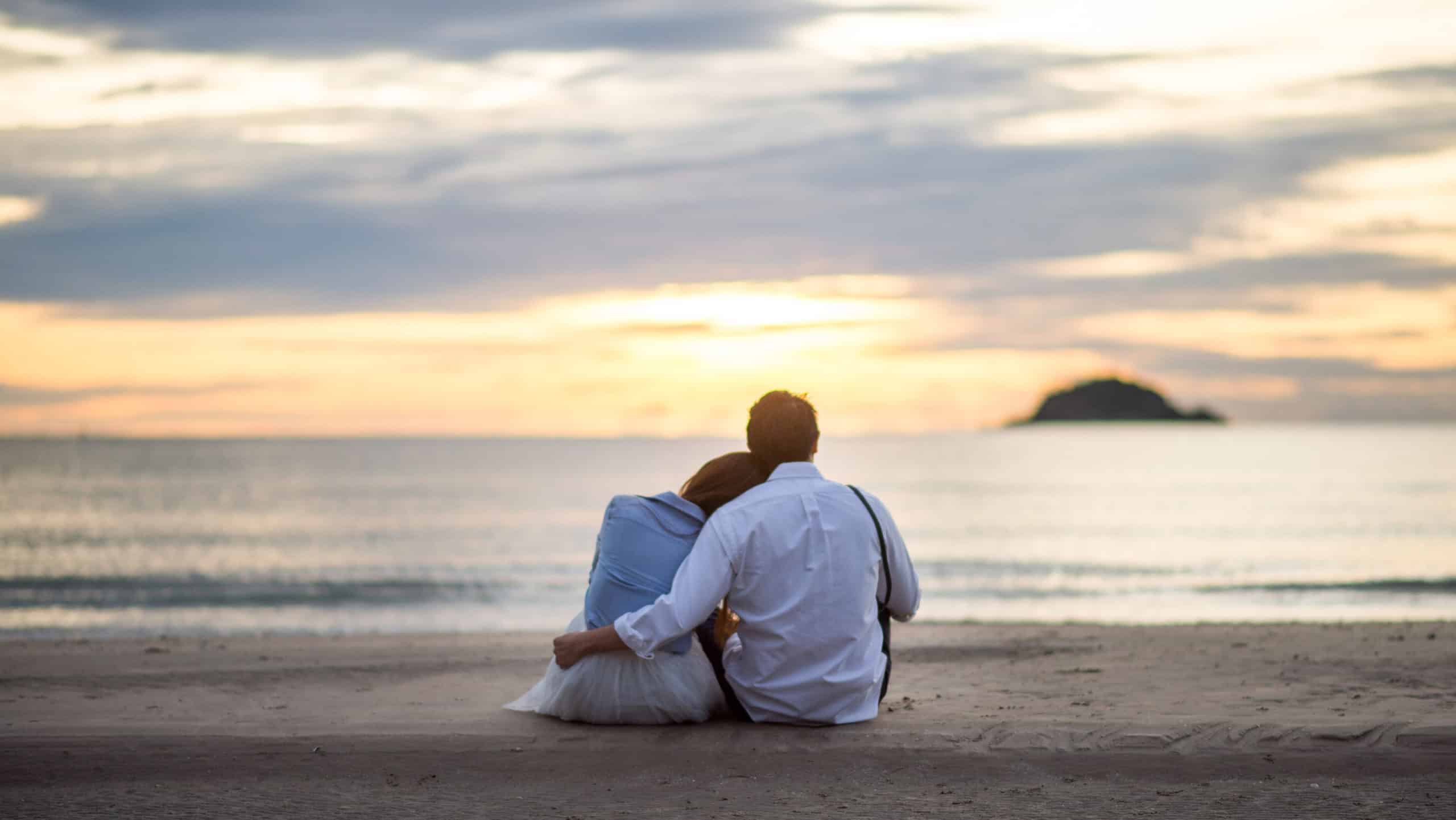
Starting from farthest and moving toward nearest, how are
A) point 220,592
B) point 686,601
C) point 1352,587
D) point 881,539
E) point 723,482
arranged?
point 1352,587 → point 220,592 → point 723,482 → point 881,539 → point 686,601

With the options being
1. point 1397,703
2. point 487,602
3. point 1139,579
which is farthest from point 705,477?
point 1139,579

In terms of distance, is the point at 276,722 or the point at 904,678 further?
the point at 904,678

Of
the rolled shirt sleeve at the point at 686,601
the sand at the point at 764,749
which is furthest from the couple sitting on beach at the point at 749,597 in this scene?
the sand at the point at 764,749

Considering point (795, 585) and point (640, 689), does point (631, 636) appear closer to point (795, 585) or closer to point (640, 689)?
point (640, 689)

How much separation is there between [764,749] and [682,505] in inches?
47.9

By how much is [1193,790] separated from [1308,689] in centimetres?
295

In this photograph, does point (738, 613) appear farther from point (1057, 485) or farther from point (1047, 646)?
point (1057, 485)

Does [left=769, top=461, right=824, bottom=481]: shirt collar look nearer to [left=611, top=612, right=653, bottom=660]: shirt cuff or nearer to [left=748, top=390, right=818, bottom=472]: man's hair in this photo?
[left=748, top=390, right=818, bottom=472]: man's hair

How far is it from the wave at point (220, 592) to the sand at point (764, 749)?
39.2 feet

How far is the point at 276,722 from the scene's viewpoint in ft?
21.9

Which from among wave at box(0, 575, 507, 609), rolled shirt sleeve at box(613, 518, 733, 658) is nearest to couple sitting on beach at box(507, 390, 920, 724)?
rolled shirt sleeve at box(613, 518, 733, 658)

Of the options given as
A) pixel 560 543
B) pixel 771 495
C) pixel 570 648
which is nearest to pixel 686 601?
pixel 771 495

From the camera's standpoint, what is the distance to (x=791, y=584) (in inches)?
225

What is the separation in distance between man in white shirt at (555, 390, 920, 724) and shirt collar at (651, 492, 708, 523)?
0.82 feet
